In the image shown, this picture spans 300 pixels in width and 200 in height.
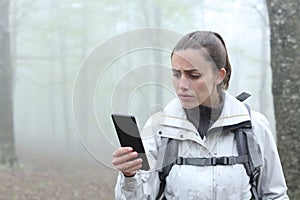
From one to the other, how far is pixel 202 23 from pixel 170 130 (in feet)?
64.3

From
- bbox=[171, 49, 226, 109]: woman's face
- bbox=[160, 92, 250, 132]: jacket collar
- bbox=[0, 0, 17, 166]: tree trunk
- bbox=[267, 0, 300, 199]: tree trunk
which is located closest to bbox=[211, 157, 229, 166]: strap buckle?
bbox=[160, 92, 250, 132]: jacket collar

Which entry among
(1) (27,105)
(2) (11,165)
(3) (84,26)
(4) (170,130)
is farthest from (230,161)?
(1) (27,105)

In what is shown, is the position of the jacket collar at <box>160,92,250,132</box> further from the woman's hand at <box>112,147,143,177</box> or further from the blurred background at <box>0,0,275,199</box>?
the woman's hand at <box>112,147,143,177</box>

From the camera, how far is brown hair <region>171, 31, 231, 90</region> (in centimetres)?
218

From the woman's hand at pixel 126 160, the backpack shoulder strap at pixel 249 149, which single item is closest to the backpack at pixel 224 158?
the backpack shoulder strap at pixel 249 149

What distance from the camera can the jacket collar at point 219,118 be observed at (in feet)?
7.39

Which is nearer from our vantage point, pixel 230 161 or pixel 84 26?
pixel 230 161

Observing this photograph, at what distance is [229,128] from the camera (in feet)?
7.52

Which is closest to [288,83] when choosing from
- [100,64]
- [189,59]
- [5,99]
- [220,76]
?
[220,76]

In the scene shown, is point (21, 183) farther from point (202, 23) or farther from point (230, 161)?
point (202, 23)

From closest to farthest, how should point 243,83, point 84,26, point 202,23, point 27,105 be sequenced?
point 202,23
point 84,26
point 243,83
point 27,105

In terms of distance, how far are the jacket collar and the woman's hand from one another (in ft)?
0.90

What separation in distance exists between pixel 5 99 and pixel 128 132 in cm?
1153

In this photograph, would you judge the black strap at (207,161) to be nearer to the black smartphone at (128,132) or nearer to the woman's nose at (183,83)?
the black smartphone at (128,132)
